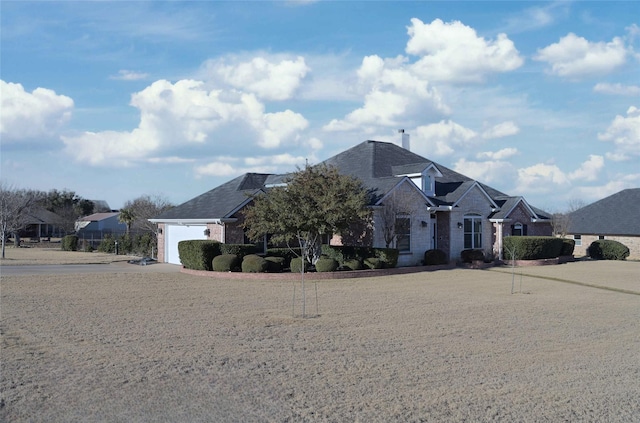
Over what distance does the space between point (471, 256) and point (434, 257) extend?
9.58ft

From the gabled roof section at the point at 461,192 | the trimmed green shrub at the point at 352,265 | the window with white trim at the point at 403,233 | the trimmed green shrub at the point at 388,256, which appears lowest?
the trimmed green shrub at the point at 352,265

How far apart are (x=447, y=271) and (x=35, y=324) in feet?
62.9

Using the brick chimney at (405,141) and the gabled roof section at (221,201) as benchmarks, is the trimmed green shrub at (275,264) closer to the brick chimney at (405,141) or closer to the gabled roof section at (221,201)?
the gabled roof section at (221,201)

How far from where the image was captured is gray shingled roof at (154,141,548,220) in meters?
29.5

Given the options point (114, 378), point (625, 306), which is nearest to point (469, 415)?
point (114, 378)

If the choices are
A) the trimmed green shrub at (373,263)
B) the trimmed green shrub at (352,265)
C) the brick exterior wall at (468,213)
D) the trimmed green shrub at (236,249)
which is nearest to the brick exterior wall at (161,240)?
the trimmed green shrub at (236,249)

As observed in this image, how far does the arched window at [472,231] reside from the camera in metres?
33.5

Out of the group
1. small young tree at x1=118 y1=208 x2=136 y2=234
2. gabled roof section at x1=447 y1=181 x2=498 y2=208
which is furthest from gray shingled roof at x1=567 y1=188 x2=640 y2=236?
small young tree at x1=118 y1=208 x2=136 y2=234

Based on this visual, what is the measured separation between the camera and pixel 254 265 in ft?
80.6

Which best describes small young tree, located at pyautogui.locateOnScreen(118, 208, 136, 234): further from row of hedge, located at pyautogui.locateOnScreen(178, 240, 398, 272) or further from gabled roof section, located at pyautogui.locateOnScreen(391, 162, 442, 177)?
gabled roof section, located at pyautogui.locateOnScreen(391, 162, 442, 177)

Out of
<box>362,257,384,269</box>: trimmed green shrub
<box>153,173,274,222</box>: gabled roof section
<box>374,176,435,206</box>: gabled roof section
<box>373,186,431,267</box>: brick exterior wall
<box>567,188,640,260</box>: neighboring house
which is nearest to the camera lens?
<box>362,257,384,269</box>: trimmed green shrub

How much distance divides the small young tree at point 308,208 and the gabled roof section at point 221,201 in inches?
110

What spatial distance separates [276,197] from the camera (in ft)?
81.5

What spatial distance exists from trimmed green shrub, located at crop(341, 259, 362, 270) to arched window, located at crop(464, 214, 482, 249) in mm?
9622
